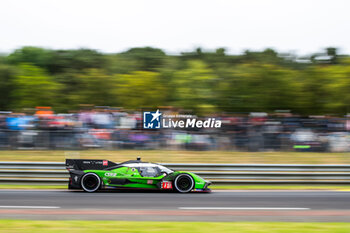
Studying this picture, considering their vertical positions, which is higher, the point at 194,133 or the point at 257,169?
the point at 194,133

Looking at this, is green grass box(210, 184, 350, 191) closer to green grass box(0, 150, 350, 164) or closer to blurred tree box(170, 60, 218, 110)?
green grass box(0, 150, 350, 164)

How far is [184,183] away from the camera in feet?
36.2

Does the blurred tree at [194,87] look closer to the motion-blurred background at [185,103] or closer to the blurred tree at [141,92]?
the motion-blurred background at [185,103]

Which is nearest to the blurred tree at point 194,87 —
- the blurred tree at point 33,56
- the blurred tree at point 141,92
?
the blurred tree at point 141,92

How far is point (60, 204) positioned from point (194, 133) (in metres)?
6.61

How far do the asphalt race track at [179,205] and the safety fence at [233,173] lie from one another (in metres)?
1.46

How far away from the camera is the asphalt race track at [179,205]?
7.62 meters

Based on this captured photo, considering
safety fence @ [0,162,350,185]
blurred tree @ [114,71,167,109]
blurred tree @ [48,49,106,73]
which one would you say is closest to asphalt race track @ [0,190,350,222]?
safety fence @ [0,162,350,185]

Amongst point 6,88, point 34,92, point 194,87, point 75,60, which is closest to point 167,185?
point 194,87

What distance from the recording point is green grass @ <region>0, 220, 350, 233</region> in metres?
6.36

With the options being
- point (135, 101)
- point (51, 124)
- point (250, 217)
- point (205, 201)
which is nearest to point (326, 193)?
point (205, 201)

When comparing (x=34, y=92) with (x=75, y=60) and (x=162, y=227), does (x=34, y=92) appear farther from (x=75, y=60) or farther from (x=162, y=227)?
(x=162, y=227)

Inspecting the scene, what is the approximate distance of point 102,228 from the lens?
21.1ft

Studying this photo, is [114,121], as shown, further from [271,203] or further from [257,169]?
[271,203]
